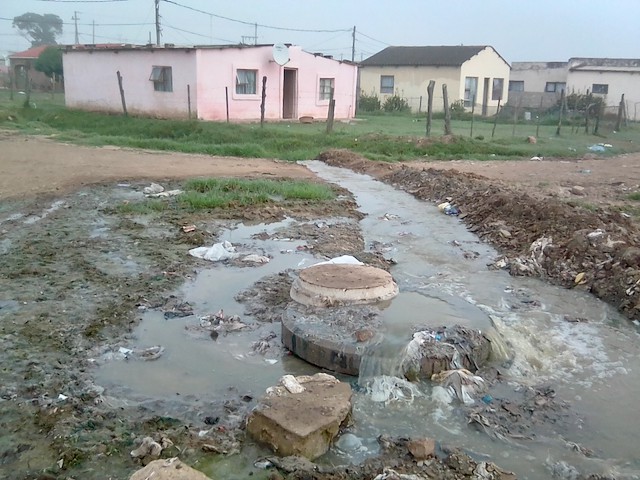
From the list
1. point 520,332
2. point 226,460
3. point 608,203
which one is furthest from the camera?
point 608,203

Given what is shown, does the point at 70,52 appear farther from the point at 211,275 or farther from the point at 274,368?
the point at 274,368

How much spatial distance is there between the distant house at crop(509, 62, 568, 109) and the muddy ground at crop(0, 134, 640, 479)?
2644 cm

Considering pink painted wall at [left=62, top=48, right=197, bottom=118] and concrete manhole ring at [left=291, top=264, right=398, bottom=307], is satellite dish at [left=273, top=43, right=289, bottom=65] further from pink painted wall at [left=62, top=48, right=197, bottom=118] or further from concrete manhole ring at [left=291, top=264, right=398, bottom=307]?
concrete manhole ring at [left=291, top=264, right=398, bottom=307]

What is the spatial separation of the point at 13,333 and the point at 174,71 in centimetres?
2036

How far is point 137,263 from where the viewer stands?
7.08 m

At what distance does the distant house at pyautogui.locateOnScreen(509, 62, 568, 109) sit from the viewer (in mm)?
39938

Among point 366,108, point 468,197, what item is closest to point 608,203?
point 468,197

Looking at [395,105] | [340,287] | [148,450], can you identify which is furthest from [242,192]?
[395,105]

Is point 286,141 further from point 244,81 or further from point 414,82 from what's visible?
point 414,82

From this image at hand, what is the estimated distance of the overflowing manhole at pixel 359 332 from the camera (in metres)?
4.83

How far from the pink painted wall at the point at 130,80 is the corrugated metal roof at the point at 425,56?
17.6 metres

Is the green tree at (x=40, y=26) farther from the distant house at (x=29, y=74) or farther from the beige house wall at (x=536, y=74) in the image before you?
the beige house wall at (x=536, y=74)

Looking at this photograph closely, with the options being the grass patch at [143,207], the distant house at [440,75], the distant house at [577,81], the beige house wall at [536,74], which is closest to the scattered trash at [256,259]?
the grass patch at [143,207]

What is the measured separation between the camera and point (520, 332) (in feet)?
18.7
